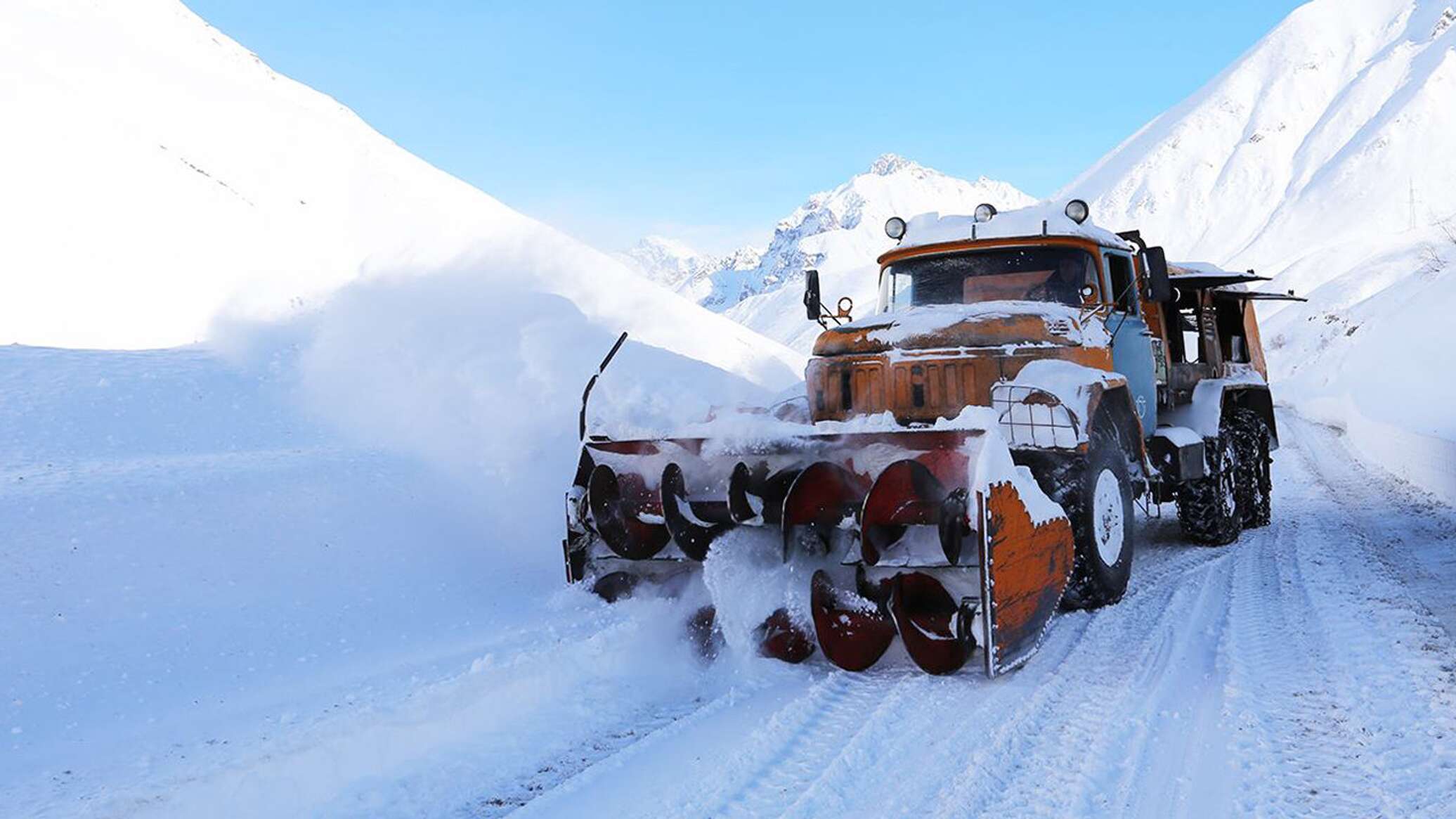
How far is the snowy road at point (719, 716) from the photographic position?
11.9 ft

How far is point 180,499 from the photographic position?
7.45 metres

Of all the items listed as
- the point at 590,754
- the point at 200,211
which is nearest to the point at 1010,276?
the point at 590,754

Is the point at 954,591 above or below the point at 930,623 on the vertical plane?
above

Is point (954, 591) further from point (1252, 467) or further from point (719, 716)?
Result: point (1252, 467)

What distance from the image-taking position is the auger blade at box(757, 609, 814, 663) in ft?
17.3

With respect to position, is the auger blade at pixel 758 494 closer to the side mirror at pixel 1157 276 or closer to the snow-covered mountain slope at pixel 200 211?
the side mirror at pixel 1157 276

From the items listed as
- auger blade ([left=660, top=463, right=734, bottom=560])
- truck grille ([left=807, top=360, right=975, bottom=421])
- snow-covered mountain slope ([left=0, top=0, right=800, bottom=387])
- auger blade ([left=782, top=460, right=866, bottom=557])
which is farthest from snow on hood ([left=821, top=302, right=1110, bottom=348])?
snow-covered mountain slope ([left=0, top=0, right=800, bottom=387])

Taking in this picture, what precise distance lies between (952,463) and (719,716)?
159 cm

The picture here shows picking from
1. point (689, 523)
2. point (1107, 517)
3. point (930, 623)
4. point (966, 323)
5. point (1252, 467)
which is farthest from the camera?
point (1252, 467)

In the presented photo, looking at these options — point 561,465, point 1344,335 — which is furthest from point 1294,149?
point 561,465

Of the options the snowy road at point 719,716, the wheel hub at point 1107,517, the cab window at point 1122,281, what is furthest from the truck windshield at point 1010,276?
the snowy road at point 719,716

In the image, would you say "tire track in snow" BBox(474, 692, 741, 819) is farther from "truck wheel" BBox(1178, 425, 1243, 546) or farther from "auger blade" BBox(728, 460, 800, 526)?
"truck wheel" BBox(1178, 425, 1243, 546)

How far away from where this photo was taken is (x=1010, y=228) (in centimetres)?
745

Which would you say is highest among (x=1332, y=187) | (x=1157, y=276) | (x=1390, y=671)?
(x=1332, y=187)
